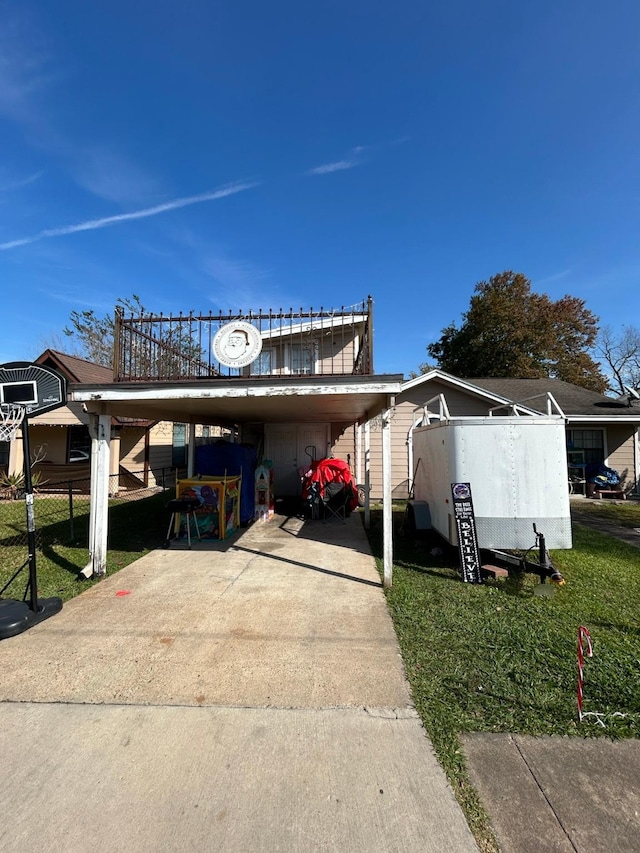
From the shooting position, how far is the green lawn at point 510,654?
2627 millimetres

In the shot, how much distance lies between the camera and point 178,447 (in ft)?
59.4

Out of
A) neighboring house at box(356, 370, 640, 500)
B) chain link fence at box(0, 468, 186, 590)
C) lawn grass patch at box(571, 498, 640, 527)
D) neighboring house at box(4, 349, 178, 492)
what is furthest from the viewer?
neighboring house at box(4, 349, 178, 492)

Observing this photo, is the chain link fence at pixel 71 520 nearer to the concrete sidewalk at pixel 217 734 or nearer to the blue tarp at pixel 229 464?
the blue tarp at pixel 229 464

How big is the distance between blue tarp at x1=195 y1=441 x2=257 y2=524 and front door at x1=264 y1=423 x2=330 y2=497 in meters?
3.53

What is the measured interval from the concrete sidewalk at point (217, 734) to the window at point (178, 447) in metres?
13.5

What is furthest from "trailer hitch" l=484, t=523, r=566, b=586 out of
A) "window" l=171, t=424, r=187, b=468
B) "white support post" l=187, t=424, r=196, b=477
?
"window" l=171, t=424, r=187, b=468

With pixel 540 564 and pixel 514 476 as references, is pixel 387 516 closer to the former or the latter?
pixel 514 476

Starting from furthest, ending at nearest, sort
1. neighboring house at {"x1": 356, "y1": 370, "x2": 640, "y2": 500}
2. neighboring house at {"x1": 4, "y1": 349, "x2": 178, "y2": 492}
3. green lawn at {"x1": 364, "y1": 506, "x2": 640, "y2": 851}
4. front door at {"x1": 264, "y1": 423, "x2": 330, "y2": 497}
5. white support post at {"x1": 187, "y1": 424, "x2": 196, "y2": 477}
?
1. neighboring house at {"x1": 4, "y1": 349, "x2": 178, "y2": 492}
2. front door at {"x1": 264, "y1": 423, "x2": 330, "y2": 497}
3. neighboring house at {"x1": 356, "y1": 370, "x2": 640, "y2": 500}
4. white support post at {"x1": 187, "y1": 424, "x2": 196, "y2": 477}
5. green lawn at {"x1": 364, "y1": 506, "x2": 640, "y2": 851}

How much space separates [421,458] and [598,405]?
9.80 meters

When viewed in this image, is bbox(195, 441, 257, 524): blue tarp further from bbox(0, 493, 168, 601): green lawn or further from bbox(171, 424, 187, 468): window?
bbox(171, 424, 187, 468): window

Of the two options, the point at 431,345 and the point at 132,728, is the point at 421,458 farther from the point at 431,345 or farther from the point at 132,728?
the point at 431,345

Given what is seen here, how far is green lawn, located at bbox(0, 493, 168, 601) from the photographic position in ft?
18.0

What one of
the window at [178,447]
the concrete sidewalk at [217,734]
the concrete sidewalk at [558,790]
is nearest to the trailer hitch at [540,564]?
the concrete sidewalk at [217,734]

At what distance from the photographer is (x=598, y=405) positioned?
13797 mm
